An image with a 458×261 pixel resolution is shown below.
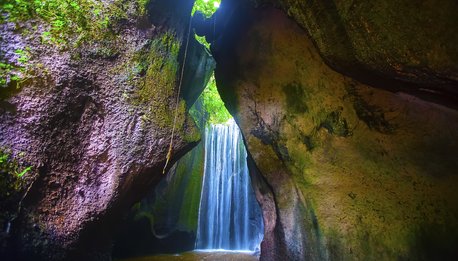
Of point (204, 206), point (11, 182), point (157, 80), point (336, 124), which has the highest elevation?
point (157, 80)

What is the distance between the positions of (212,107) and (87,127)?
8490mm

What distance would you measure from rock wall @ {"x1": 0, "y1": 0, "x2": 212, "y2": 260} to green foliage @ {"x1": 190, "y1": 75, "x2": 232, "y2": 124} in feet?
20.2

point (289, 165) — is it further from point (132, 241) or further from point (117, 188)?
point (132, 241)

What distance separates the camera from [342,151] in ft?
14.2

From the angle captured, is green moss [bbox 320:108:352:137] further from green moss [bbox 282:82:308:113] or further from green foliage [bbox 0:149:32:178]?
green foliage [bbox 0:149:32:178]

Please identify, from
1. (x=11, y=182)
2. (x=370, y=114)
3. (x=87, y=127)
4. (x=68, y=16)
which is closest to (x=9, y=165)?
(x=11, y=182)

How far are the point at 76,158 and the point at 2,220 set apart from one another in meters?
1.15

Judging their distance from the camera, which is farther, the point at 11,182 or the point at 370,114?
the point at 370,114

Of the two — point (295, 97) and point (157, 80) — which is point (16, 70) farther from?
point (295, 97)

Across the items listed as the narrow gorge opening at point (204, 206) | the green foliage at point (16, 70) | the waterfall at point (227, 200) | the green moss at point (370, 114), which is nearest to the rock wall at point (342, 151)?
the green moss at point (370, 114)

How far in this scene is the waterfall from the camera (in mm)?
10016

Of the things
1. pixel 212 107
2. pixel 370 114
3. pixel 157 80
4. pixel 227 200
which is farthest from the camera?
pixel 212 107

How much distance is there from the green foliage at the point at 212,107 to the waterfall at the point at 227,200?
709mm

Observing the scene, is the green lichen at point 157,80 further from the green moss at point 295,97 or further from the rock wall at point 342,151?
the green moss at point 295,97
